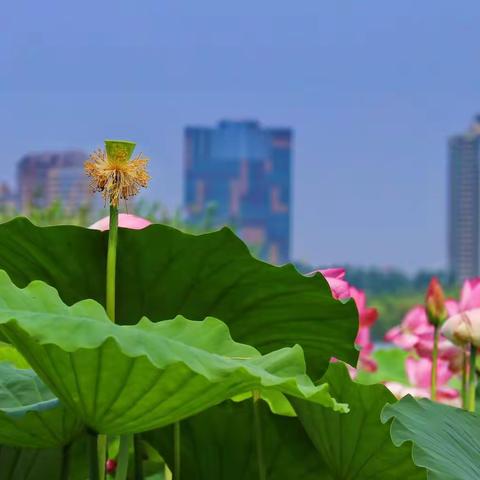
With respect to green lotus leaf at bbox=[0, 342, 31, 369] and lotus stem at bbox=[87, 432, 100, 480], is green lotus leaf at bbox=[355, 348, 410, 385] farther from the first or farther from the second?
→ lotus stem at bbox=[87, 432, 100, 480]

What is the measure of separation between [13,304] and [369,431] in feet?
0.71

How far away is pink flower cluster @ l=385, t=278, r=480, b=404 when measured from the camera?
0.98 meters

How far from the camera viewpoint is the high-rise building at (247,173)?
42.6 m

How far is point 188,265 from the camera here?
55 centimetres

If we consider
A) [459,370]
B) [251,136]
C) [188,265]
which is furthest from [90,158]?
[251,136]

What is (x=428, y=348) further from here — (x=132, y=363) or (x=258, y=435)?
(x=132, y=363)

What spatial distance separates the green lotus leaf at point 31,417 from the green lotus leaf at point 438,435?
141mm

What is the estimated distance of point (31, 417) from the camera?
0.48m

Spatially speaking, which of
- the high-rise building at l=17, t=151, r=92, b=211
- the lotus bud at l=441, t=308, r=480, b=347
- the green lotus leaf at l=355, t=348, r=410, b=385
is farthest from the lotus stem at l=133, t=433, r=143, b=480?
the high-rise building at l=17, t=151, r=92, b=211

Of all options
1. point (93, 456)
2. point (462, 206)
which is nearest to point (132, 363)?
point (93, 456)

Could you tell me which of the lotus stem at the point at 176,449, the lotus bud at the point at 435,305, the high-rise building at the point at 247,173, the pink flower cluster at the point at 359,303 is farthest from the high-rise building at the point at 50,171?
the lotus stem at the point at 176,449

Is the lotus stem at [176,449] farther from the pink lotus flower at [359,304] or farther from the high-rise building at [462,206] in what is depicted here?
the high-rise building at [462,206]

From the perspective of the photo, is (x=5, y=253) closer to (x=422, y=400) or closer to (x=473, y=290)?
(x=422, y=400)

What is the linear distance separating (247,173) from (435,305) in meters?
45.2
